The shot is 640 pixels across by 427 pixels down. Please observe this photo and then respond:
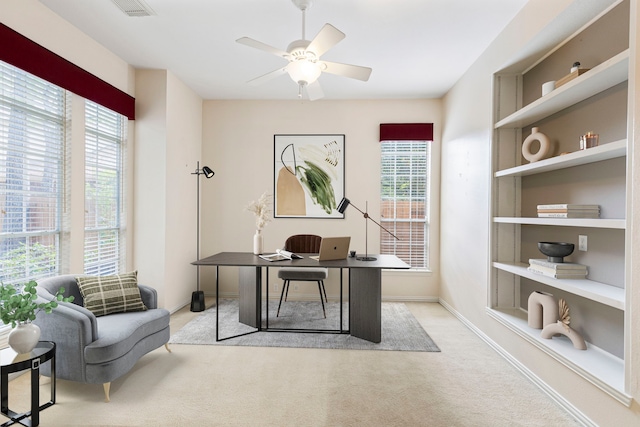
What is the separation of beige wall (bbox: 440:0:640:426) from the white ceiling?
0.93 ft

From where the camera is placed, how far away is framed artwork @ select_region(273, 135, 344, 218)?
4.86 metres

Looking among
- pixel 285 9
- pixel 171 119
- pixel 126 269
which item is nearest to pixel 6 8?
pixel 171 119

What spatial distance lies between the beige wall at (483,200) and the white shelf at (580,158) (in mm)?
524

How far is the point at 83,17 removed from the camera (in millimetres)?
2875

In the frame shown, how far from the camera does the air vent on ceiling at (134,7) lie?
2.61 m

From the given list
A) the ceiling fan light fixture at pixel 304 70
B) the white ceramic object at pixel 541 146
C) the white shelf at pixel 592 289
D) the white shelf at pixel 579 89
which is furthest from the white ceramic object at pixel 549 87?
the ceiling fan light fixture at pixel 304 70

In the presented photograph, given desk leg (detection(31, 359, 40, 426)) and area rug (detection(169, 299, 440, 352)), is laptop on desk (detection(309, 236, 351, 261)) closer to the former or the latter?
area rug (detection(169, 299, 440, 352))

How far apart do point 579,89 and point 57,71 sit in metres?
3.98

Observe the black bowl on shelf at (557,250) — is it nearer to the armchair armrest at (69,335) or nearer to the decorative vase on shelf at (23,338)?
the armchair armrest at (69,335)

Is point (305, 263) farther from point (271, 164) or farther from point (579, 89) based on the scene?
point (579, 89)

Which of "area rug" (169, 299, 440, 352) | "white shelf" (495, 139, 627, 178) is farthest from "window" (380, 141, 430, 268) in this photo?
"white shelf" (495, 139, 627, 178)

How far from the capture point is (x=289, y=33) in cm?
308

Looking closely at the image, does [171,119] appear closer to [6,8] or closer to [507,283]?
[6,8]

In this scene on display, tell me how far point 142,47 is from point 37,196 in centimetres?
176
